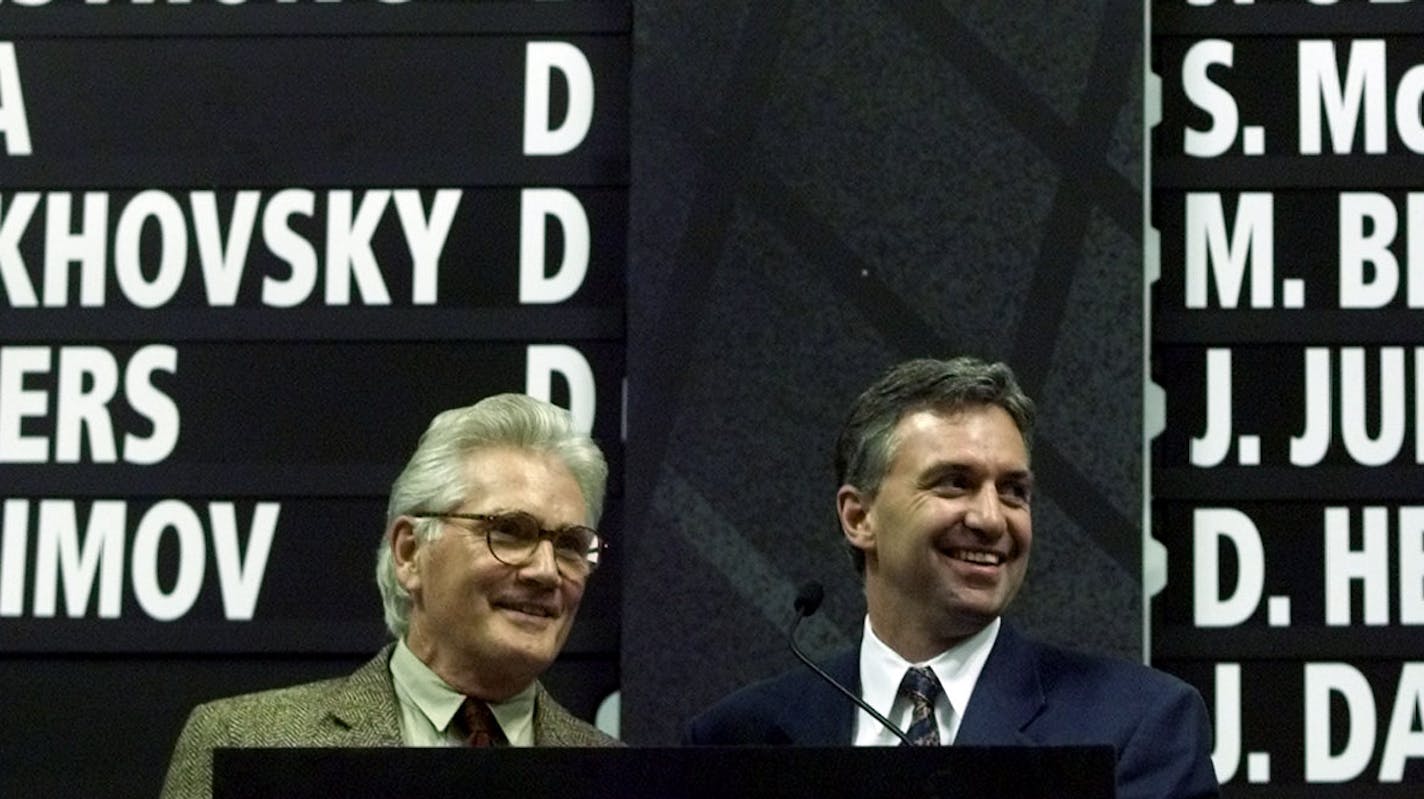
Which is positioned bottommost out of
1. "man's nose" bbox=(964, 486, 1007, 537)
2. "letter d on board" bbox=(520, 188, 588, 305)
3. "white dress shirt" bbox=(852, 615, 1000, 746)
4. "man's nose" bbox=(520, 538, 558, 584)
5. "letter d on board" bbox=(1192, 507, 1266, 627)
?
"white dress shirt" bbox=(852, 615, 1000, 746)

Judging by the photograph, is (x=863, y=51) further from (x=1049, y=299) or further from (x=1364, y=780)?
(x=1364, y=780)

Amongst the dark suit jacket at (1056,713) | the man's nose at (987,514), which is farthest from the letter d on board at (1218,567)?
the man's nose at (987,514)

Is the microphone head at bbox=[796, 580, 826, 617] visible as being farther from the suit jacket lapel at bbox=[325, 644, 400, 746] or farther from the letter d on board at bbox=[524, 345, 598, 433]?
the letter d on board at bbox=[524, 345, 598, 433]

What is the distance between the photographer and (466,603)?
291cm

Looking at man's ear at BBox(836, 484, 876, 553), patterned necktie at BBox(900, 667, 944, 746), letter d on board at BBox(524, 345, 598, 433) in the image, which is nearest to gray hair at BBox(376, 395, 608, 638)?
man's ear at BBox(836, 484, 876, 553)

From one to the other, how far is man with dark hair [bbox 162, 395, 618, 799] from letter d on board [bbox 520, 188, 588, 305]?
1287mm

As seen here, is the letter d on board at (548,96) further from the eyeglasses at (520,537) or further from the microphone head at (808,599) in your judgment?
the microphone head at (808,599)

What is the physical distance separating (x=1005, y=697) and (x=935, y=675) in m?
0.10

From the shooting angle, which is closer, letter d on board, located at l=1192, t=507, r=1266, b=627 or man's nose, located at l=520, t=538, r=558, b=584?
man's nose, located at l=520, t=538, r=558, b=584

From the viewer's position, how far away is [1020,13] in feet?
13.9

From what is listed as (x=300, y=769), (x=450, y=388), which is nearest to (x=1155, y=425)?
(x=450, y=388)

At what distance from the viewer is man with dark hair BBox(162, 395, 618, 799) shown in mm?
2893

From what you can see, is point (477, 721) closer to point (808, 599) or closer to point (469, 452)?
point (469, 452)

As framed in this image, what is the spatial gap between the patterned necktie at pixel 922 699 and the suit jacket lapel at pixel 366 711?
2.05ft
